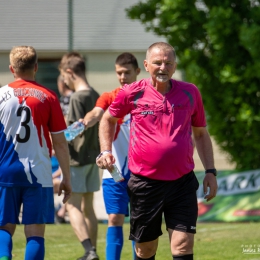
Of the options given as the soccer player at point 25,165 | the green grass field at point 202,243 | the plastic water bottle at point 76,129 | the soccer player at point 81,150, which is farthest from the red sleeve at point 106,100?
the green grass field at point 202,243

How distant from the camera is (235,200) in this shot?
11586mm

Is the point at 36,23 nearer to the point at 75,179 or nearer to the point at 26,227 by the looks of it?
the point at 75,179

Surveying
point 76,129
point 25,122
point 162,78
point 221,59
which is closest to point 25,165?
point 25,122

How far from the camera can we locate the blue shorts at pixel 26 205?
5664mm

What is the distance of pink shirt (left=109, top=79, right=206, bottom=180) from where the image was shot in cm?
534

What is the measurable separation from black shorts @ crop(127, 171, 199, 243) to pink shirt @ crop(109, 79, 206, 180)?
0.27 feet

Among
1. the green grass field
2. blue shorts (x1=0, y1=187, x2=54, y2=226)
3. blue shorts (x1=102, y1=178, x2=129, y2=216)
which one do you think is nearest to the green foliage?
the green grass field

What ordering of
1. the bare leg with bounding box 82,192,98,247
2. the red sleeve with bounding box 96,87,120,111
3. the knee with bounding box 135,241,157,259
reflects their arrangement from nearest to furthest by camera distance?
the knee with bounding box 135,241,157,259 → the red sleeve with bounding box 96,87,120,111 → the bare leg with bounding box 82,192,98,247

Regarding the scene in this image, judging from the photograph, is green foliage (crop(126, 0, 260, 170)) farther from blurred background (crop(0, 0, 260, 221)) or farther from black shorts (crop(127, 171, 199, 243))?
black shorts (crop(127, 171, 199, 243))

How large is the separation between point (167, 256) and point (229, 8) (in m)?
4.92

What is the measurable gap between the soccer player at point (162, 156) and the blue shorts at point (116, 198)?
4.23 ft

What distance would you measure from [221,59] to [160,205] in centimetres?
669

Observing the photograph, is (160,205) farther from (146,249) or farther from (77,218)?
(77,218)

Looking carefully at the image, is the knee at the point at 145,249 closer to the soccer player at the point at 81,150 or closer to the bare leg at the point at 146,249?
the bare leg at the point at 146,249
